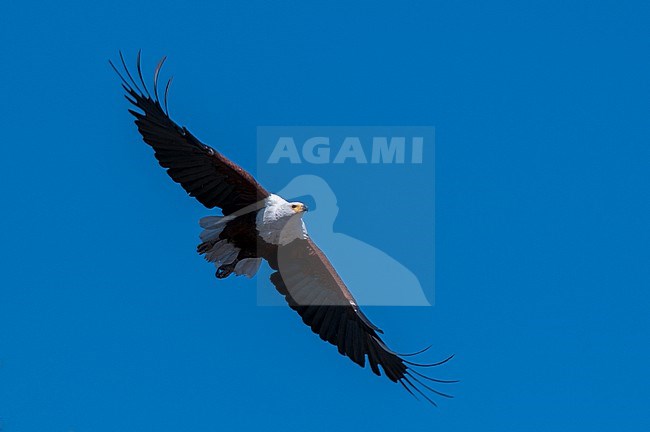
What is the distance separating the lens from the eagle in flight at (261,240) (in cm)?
1989

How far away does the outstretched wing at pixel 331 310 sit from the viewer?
70.1ft

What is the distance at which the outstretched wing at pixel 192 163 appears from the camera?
19688 millimetres

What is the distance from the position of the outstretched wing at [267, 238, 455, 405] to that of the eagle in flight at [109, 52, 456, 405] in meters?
0.01

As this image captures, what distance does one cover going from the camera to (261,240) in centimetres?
2077

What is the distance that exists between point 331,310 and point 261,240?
1.60m

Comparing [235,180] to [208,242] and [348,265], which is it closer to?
[208,242]

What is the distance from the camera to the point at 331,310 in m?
21.7

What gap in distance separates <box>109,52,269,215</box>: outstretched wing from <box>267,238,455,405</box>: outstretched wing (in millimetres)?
1299

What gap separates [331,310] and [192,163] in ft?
9.92

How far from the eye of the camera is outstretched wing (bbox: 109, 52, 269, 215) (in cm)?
1969

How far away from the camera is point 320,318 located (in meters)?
21.7

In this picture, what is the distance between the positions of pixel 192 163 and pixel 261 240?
1.43m

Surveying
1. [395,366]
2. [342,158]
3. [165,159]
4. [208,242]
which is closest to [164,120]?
[165,159]

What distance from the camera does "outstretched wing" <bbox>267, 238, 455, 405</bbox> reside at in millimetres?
21375
